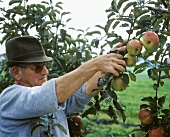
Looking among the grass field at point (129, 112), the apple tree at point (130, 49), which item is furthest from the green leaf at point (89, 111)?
the grass field at point (129, 112)

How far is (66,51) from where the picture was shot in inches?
110

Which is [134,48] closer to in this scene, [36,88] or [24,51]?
[36,88]

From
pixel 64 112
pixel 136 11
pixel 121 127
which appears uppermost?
pixel 136 11

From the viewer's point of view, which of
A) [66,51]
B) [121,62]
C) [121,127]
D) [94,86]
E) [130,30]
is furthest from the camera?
[121,127]

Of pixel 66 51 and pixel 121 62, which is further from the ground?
pixel 121 62

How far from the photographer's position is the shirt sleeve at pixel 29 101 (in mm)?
1728

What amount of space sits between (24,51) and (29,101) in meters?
0.46

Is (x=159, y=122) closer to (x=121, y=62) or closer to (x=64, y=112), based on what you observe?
(x=121, y=62)

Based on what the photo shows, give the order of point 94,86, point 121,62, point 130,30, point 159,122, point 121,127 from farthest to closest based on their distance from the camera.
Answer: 1. point 121,127
2. point 94,86
3. point 159,122
4. point 130,30
5. point 121,62

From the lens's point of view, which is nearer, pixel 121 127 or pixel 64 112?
pixel 64 112

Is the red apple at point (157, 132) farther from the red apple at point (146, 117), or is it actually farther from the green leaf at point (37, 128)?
the green leaf at point (37, 128)

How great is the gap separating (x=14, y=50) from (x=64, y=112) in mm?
443

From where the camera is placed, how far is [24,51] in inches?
84.7

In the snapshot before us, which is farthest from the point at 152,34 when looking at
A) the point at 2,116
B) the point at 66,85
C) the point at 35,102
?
the point at 2,116
